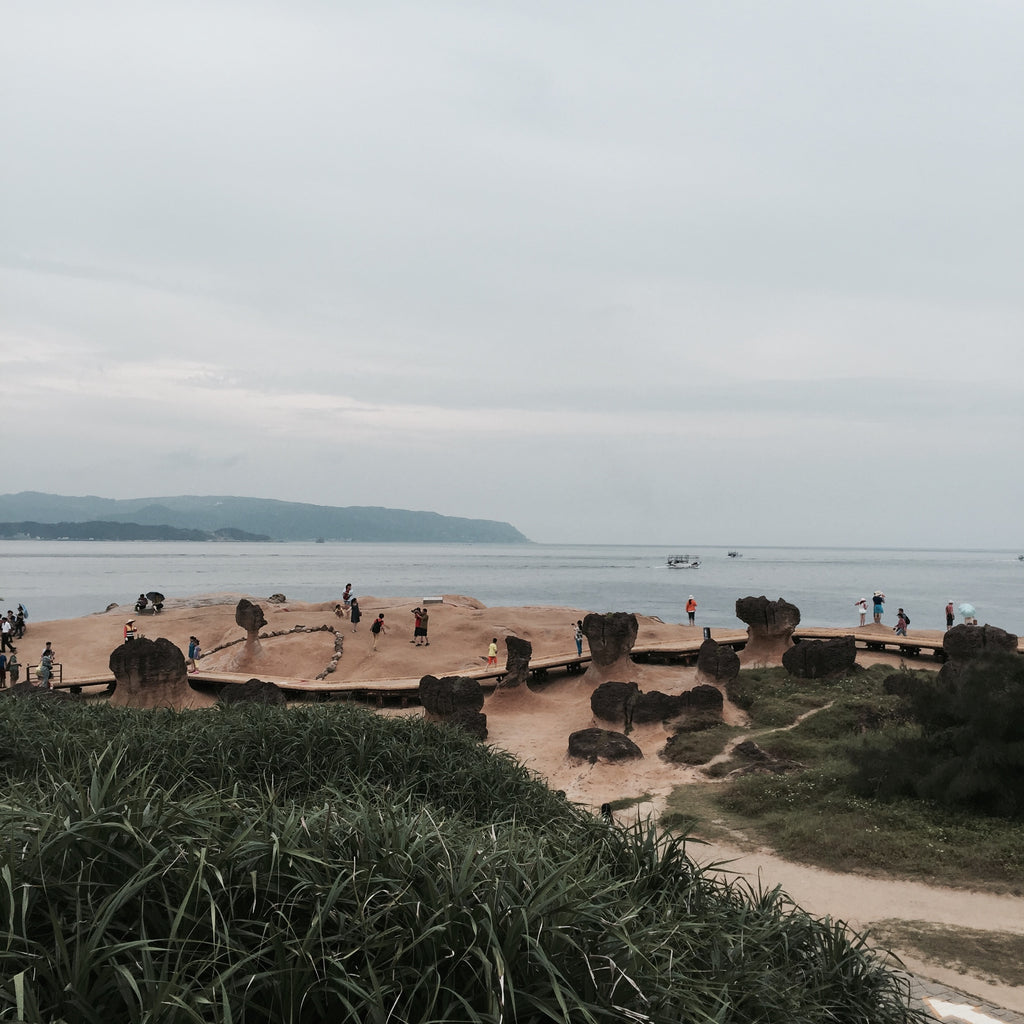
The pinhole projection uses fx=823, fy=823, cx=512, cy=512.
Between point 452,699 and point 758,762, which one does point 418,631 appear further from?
point 758,762

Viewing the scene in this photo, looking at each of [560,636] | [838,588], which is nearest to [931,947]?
[560,636]

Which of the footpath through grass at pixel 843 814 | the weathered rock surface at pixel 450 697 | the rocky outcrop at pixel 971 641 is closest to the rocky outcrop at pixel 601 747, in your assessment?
the footpath through grass at pixel 843 814

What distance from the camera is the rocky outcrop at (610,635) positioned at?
2336cm

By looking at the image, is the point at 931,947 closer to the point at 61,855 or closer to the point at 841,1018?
the point at 841,1018

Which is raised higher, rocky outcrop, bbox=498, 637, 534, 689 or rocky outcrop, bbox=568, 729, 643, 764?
rocky outcrop, bbox=498, 637, 534, 689

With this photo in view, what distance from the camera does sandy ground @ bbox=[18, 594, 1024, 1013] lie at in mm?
9812

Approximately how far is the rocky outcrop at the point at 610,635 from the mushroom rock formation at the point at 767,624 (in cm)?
349

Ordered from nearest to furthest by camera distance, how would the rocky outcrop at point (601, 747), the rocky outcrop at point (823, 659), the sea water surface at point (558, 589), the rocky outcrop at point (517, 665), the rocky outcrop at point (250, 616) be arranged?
the rocky outcrop at point (601, 747)
the rocky outcrop at point (823, 659)
the rocky outcrop at point (517, 665)
the rocky outcrop at point (250, 616)
the sea water surface at point (558, 589)

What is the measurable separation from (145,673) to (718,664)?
1449cm

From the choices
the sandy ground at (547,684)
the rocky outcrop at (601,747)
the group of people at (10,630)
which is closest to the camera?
the sandy ground at (547,684)

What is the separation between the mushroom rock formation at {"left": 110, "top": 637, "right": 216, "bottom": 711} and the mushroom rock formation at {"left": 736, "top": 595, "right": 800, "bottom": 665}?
51.6 ft

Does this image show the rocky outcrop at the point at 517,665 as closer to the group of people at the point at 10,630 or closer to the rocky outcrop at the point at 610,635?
the rocky outcrop at the point at 610,635

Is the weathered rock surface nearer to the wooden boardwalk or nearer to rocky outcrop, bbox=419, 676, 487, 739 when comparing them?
rocky outcrop, bbox=419, 676, 487, 739

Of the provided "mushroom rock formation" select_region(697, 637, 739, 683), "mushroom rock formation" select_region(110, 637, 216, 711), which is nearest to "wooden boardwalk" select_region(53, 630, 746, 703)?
"mushroom rock formation" select_region(110, 637, 216, 711)
